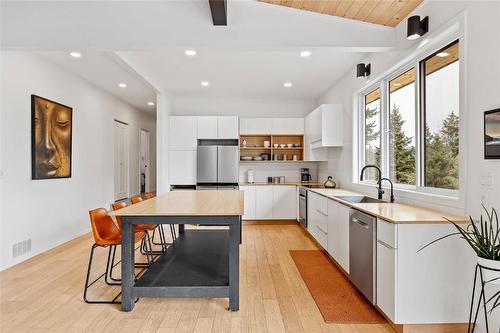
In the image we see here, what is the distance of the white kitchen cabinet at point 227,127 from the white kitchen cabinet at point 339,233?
117 inches

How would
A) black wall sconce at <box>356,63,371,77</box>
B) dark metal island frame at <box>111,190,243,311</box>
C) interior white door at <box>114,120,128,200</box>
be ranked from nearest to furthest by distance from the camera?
dark metal island frame at <box>111,190,243,311</box> < black wall sconce at <box>356,63,371,77</box> < interior white door at <box>114,120,128,200</box>

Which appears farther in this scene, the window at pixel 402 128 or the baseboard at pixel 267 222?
the baseboard at pixel 267 222

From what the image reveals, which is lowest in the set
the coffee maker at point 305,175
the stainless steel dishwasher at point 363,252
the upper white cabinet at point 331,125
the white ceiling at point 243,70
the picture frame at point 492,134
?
the stainless steel dishwasher at point 363,252

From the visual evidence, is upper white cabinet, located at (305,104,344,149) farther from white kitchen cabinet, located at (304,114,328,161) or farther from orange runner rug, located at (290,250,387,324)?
orange runner rug, located at (290,250,387,324)

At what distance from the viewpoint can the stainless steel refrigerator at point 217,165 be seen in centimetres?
596

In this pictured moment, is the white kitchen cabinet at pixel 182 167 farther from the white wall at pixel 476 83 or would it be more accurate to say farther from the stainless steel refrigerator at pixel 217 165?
the white wall at pixel 476 83

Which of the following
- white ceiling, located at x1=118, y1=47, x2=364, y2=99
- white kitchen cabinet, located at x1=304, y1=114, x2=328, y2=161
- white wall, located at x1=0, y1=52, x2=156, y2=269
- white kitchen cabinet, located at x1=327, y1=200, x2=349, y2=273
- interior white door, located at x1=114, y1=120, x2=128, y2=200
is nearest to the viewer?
white kitchen cabinet, located at x1=327, y1=200, x2=349, y2=273

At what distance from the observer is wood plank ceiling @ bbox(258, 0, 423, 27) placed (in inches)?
107

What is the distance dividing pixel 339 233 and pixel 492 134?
1781 mm

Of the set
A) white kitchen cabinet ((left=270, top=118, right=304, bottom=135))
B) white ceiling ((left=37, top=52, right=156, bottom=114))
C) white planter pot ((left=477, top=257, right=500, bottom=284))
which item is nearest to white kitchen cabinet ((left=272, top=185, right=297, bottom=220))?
white kitchen cabinet ((left=270, top=118, right=304, bottom=135))

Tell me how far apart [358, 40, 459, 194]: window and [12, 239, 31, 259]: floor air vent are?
4.69 m

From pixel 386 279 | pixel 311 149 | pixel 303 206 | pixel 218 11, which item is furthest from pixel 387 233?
pixel 311 149

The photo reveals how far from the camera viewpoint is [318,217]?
13.9 feet

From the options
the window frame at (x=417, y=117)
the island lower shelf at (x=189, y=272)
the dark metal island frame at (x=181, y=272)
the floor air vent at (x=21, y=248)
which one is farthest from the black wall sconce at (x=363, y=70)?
the floor air vent at (x=21, y=248)
